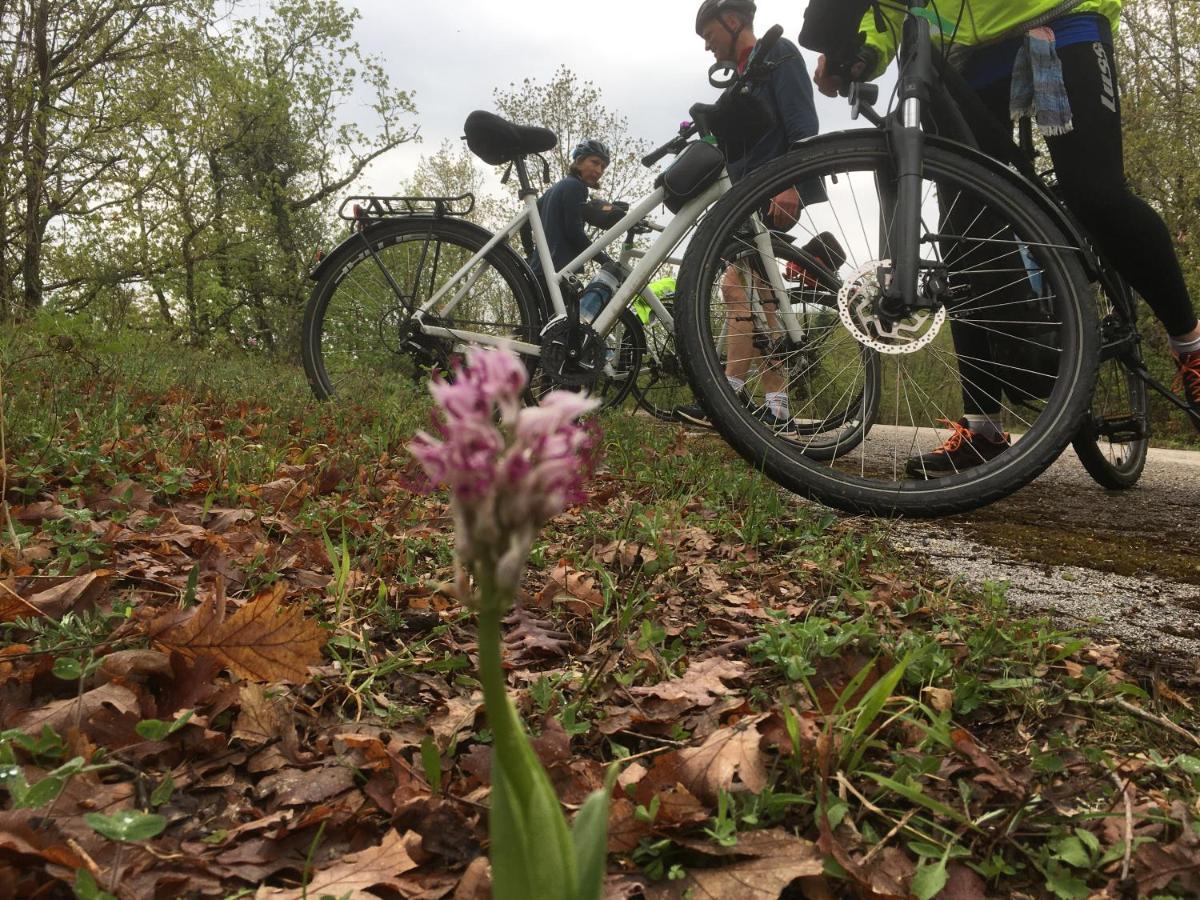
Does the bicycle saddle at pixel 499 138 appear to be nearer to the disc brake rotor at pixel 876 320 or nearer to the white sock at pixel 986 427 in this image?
the disc brake rotor at pixel 876 320

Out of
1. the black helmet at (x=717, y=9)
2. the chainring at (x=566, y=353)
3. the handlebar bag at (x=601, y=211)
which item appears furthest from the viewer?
the handlebar bag at (x=601, y=211)

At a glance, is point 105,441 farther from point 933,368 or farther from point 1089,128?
point 1089,128

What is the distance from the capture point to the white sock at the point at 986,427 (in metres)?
2.84

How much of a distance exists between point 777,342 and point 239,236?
712 inches

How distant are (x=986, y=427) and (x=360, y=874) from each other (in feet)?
8.79

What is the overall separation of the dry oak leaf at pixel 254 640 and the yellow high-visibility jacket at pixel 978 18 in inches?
103

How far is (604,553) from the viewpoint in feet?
6.27

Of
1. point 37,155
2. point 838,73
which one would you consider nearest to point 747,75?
point 838,73

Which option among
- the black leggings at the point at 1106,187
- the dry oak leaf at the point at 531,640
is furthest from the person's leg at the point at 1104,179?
the dry oak leaf at the point at 531,640

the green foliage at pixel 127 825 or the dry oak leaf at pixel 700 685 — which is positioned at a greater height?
the green foliage at pixel 127 825

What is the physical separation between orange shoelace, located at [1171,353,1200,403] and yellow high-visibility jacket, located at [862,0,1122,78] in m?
1.14

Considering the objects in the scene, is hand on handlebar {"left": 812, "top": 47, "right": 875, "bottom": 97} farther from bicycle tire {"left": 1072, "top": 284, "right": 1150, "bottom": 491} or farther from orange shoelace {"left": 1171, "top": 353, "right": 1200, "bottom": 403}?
orange shoelace {"left": 1171, "top": 353, "right": 1200, "bottom": 403}

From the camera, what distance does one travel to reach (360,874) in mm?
833

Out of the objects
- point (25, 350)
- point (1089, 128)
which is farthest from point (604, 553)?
point (25, 350)
